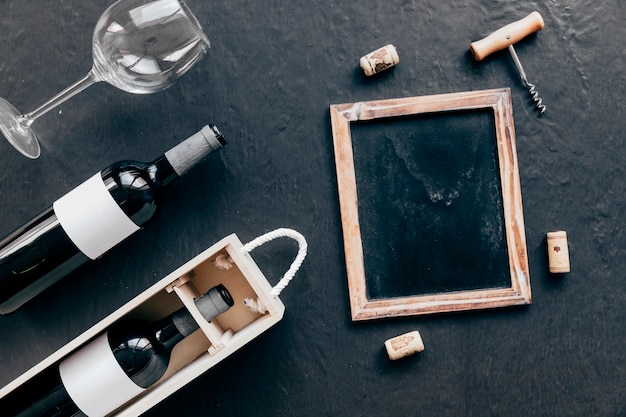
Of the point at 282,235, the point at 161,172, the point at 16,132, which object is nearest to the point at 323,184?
the point at 282,235

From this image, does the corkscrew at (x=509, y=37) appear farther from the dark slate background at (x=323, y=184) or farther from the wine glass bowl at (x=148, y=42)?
the wine glass bowl at (x=148, y=42)

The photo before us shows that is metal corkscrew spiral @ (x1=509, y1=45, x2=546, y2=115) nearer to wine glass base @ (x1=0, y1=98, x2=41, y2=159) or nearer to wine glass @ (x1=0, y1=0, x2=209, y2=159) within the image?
wine glass @ (x1=0, y1=0, x2=209, y2=159)

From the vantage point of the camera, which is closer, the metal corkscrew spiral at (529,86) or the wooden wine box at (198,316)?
the wooden wine box at (198,316)

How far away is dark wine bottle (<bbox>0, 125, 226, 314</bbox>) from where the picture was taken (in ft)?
2.76

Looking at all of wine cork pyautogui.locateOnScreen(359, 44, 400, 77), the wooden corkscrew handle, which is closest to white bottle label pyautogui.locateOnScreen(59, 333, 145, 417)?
wine cork pyautogui.locateOnScreen(359, 44, 400, 77)

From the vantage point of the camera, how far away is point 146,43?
0.82m

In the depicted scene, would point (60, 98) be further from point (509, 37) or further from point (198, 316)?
point (509, 37)

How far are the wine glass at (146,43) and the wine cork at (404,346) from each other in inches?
20.7

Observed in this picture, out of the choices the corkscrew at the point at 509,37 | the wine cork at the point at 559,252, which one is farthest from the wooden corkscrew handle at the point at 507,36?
the wine cork at the point at 559,252

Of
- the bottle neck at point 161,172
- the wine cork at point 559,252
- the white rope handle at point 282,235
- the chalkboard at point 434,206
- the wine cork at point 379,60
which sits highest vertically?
the bottle neck at point 161,172

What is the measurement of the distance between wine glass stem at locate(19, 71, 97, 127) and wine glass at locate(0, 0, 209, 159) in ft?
0.11

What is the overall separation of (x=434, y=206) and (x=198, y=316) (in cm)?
Answer: 42

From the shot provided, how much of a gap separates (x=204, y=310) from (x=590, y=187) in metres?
0.65

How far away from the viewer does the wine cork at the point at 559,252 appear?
0.99 m
